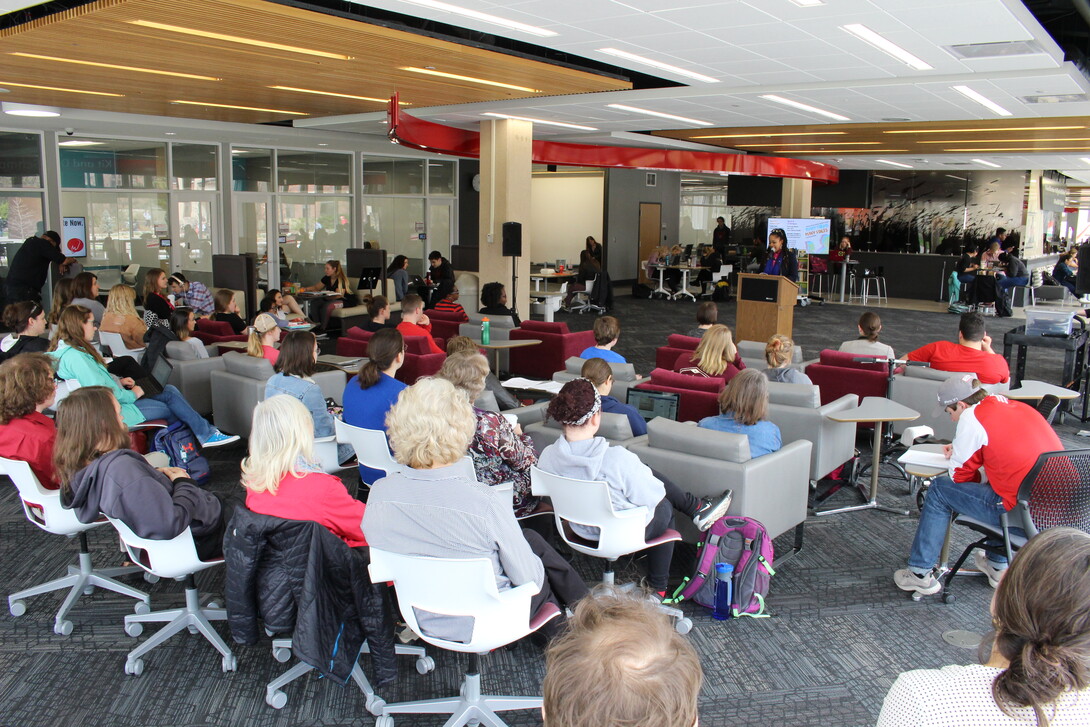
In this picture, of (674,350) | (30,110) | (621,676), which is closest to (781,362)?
(674,350)

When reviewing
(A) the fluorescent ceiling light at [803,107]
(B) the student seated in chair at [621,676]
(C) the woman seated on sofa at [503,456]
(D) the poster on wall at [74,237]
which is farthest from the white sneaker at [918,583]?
(D) the poster on wall at [74,237]

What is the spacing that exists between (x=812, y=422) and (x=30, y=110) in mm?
10308

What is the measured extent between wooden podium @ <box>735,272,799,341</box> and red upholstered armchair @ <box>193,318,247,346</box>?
632cm

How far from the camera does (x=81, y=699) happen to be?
3363 millimetres

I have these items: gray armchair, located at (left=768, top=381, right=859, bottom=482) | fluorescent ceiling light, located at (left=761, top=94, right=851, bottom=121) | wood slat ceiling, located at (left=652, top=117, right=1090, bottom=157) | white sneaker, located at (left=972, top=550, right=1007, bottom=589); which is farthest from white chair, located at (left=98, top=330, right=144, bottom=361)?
wood slat ceiling, located at (left=652, top=117, right=1090, bottom=157)

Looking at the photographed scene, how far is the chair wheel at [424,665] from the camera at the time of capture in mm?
3527

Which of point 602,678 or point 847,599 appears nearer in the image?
point 602,678

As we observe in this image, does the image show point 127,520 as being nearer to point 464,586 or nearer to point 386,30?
point 464,586

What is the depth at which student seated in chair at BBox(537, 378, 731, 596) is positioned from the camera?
3.69 metres

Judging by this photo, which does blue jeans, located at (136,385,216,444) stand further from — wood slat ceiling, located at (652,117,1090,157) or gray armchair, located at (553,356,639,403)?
wood slat ceiling, located at (652,117,1090,157)

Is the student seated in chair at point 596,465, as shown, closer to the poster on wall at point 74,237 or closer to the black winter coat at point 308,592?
the black winter coat at point 308,592

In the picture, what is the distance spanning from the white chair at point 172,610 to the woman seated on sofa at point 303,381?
62.4 inches

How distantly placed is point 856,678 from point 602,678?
110 inches

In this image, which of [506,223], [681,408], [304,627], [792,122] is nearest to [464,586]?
[304,627]
